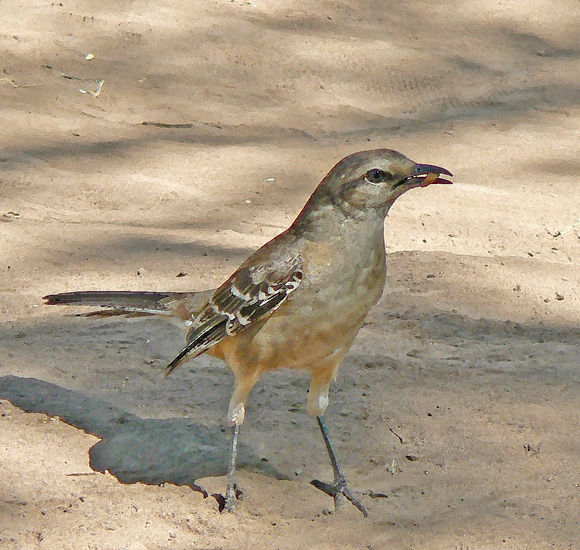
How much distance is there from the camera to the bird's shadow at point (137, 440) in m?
4.27

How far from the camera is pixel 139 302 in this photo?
465 centimetres

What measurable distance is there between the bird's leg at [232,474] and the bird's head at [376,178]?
101cm

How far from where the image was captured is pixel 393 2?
10.6m

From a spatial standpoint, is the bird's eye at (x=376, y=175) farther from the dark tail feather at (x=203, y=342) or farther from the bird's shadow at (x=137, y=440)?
the bird's shadow at (x=137, y=440)

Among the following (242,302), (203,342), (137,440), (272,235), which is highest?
(242,302)

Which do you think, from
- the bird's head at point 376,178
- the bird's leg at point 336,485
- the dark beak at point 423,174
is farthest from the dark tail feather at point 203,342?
the dark beak at point 423,174

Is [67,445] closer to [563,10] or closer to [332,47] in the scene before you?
[332,47]

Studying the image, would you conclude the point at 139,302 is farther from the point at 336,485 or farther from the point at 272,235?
the point at 272,235

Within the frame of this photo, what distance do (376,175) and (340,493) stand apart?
1.29 meters

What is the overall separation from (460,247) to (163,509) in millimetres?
3406

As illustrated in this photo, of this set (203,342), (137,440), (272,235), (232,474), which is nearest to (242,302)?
(203,342)

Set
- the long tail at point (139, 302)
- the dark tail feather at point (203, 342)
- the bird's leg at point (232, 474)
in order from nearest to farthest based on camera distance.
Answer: the bird's leg at point (232, 474) → the dark tail feather at point (203, 342) → the long tail at point (139, 302)

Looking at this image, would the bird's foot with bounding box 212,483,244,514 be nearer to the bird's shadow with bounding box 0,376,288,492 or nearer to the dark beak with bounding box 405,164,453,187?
the bird's shadow with bounding box 0,376,288,492

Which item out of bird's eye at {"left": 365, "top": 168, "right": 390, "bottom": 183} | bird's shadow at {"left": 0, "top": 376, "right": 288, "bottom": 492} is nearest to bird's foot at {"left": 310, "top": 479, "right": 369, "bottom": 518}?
bird's shadow at {"left": 0, "top": 376, "right": 288, "bottom": 492}
